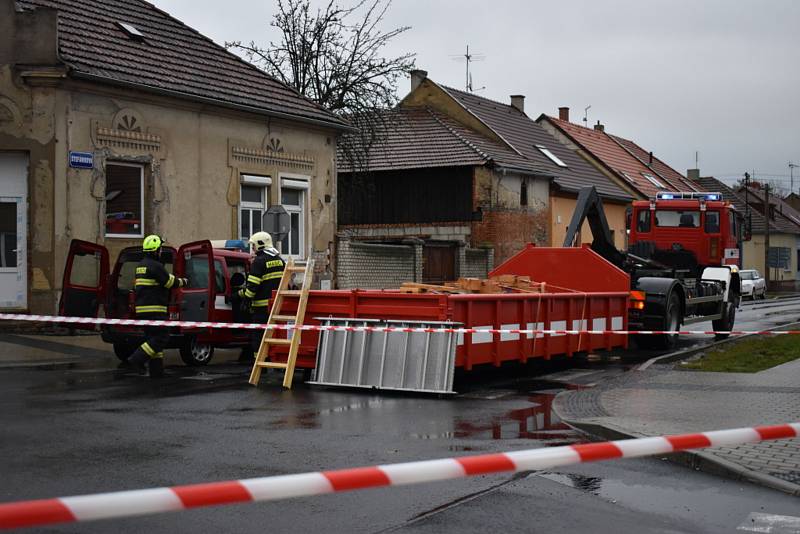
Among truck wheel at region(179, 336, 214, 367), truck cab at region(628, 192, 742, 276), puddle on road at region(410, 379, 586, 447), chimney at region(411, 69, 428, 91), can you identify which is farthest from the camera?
chimney at region(411, 69, 428, 91)

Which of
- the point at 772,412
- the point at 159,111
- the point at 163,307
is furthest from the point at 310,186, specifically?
the point at 772,412

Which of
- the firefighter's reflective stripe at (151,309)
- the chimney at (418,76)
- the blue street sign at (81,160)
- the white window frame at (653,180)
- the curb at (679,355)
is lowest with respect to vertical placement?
the curb at (679,355)

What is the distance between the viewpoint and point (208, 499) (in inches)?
132

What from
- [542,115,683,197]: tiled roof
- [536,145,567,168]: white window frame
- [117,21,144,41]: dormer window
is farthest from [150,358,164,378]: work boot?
[542,115,683,197]: tiled roof

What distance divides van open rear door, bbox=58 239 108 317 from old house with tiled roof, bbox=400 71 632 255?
24.0m

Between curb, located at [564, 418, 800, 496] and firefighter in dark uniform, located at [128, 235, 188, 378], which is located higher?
firefighter in dark uniform, located at [128, 235, 188, 378]

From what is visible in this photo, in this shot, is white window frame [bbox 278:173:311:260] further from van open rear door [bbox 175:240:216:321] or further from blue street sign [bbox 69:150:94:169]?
van open rear door [bbox 175:240:216:321]

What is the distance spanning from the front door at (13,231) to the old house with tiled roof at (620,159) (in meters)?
37.9

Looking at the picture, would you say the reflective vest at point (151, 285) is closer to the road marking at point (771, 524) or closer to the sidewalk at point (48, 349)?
the sidewalk at point (48, 349)

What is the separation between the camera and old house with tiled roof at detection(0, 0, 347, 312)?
61.7 ft

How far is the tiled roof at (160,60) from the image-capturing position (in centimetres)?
2009

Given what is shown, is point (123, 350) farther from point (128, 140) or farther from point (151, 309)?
point (128, 140)

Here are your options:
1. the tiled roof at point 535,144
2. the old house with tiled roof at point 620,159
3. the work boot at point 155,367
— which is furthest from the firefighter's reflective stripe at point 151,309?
the old house with tiled roof at point 620,159

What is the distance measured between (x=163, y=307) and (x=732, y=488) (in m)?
8.62
